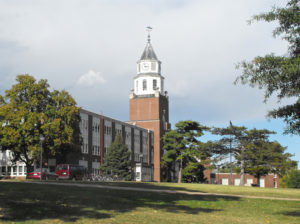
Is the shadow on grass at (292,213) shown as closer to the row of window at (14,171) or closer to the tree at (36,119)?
the tree at (36,119)

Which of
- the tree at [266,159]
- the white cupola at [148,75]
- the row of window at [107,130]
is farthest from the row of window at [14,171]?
the white cupola at [148,75]

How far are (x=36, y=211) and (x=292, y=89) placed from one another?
→ 364 inches

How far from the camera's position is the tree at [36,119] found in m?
45.1

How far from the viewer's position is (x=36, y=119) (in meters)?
45.4

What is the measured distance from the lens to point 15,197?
49.3 feet

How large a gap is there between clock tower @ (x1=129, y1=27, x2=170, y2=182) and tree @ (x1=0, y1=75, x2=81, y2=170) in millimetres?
47594

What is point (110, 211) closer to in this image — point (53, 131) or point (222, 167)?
point (53, 131)

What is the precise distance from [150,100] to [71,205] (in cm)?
8319

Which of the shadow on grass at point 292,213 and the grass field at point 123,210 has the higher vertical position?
the grass field at point 123,210

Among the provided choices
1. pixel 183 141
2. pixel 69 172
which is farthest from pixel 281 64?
pixel 183 141

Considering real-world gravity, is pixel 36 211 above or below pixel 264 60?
below

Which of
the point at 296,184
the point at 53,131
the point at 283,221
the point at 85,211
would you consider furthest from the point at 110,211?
the point at 296,184

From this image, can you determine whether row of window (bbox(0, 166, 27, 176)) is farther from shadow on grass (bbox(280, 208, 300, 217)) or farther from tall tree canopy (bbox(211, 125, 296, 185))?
shadow on grass (bbox(280, 208, 300, 217))

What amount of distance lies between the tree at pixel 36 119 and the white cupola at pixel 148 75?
170 ft
